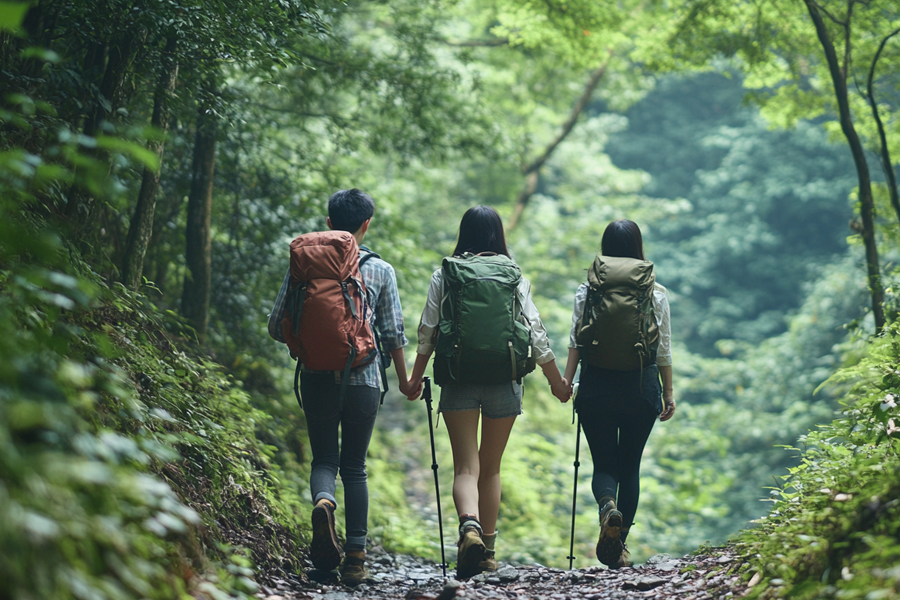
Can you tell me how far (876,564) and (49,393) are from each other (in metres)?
2.27

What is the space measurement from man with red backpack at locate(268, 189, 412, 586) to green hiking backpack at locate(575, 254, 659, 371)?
106 centimetres

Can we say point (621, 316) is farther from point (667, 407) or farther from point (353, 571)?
point (353, 571)

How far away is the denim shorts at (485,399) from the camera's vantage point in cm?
363

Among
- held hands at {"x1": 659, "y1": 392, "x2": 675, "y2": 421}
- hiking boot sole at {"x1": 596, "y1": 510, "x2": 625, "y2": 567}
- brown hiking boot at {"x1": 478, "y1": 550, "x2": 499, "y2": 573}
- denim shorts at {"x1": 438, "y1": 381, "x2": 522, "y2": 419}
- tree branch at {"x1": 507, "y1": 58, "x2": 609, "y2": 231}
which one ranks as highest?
tree branch at {"x1": 507, "y1": 58, "x2": 609, "y2": 231}

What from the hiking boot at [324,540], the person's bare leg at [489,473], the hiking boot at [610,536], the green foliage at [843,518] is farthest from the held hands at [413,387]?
the green foliage at [843,518]

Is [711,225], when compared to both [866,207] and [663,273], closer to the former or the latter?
[663,273]

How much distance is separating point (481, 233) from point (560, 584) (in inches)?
74.8

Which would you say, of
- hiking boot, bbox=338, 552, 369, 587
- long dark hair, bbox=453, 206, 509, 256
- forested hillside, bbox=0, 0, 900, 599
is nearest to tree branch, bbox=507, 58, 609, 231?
forested hillside, bbox=0, 0, 900, 599

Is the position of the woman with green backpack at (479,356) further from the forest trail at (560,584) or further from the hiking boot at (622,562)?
the hiking boot at (622,562)

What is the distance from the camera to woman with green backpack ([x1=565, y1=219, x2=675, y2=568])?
3.64 m

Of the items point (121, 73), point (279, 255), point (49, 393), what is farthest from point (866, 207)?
point (49, 393)

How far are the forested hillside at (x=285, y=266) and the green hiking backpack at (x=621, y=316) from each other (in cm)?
96

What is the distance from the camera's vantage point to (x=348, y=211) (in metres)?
3.65

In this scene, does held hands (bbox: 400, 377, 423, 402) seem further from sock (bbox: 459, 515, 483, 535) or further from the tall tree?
the tall tree
